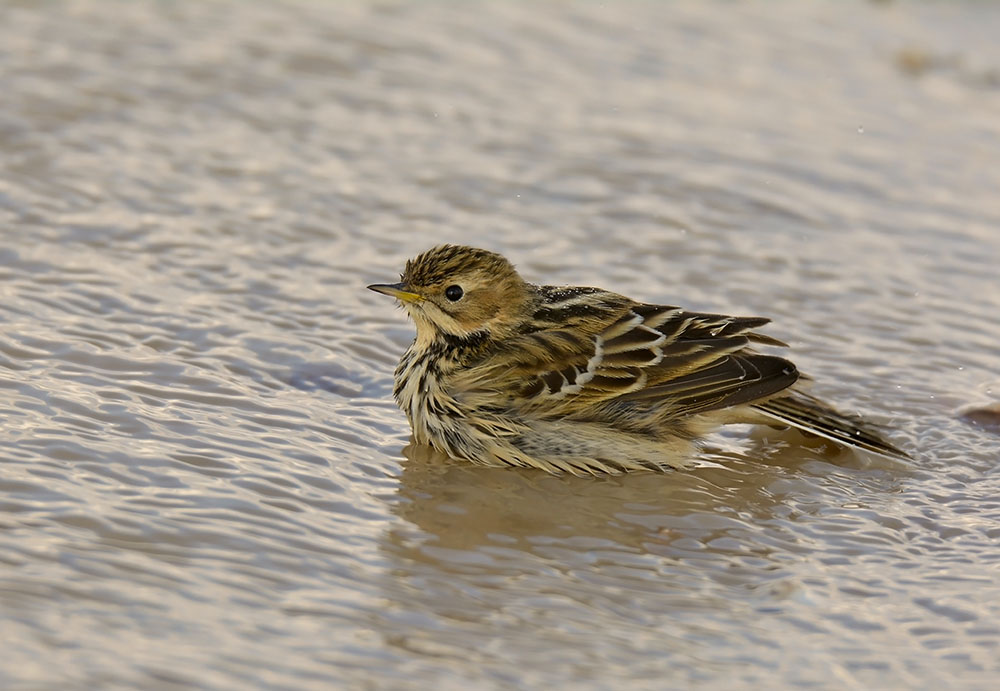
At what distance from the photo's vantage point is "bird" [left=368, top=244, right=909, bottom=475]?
654 cm

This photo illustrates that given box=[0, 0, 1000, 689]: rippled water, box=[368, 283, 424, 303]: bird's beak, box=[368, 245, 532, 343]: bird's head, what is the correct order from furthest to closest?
box=[368, 245, 532, 343]: bird's head
box=[368, 283, 424, 303]: bird's beak
box=[0, 0, 1000, 689]: rippled water

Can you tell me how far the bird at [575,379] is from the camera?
654 cm

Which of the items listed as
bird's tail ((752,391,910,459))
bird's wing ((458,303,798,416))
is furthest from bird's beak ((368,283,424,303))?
bird's tail ((752,391,910,459))

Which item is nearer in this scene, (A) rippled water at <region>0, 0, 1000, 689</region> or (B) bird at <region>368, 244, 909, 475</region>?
(A) rippled water at <region>0, 0, 1000, 689</region>

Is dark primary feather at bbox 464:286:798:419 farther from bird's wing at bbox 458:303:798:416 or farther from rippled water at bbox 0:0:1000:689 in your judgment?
rippled water at bbox 0:0:1000:689

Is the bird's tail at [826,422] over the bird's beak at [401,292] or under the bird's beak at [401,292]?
under

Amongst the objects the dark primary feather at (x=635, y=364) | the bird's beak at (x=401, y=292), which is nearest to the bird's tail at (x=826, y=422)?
the dark primary feather at (x=635, y=364)

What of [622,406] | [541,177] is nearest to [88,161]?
[541,177]

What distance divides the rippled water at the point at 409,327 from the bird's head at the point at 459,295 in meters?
0.53

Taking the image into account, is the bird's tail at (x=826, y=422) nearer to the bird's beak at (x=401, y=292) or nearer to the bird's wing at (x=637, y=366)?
the bird's wing at (x=637, y=366)

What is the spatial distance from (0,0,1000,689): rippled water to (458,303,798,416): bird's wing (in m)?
0.40

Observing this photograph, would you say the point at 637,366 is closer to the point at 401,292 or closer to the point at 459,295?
the point at 459,295

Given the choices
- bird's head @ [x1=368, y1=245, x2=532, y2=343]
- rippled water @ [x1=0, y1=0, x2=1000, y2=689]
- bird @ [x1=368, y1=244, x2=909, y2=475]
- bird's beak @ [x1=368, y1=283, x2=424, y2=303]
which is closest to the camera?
rippled water @ [x1=0, y1=0, x2=1000, y2=689]

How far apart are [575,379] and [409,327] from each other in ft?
5.14
